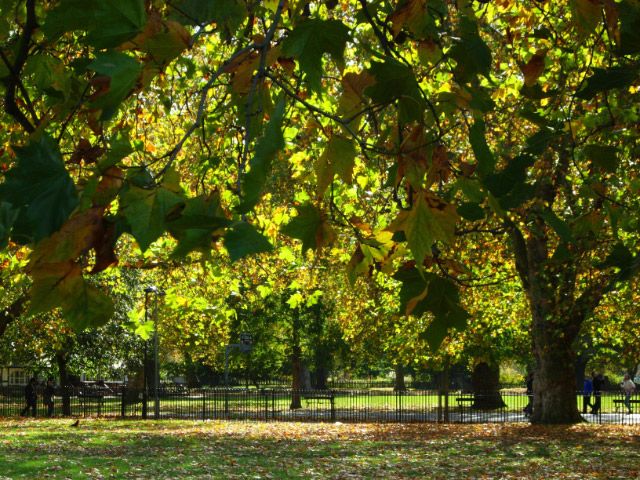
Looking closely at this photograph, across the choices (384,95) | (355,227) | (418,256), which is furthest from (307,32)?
(355,227)

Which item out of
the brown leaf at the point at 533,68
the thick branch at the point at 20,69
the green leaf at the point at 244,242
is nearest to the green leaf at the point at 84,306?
the green leaf at the point at 244,242

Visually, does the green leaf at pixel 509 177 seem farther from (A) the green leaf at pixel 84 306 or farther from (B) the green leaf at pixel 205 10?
(A) the green leaf at pixel 84 306

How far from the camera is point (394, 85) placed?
2197 mm

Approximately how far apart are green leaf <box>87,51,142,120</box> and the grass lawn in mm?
11461

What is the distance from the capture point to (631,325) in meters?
21.2

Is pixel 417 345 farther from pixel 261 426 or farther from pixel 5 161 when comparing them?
pixel 5 161

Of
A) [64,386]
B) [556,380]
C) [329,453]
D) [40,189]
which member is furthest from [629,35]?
[64,386]

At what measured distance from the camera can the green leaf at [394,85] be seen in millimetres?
2154

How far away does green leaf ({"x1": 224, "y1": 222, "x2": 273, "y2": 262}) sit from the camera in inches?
58.6

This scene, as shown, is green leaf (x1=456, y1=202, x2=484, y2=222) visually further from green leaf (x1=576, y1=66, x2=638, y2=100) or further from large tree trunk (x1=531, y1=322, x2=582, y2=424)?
large tree trunk (x1=531, y1=322, x2=582, y2=424)

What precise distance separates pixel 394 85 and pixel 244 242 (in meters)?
0.86

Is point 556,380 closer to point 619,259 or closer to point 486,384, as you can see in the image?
point 486,384

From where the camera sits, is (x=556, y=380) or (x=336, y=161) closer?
(x=336, y=161)

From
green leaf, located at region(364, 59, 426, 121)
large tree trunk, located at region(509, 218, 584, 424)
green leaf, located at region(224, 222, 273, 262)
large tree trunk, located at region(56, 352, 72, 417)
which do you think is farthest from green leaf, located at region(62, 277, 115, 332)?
large tree trunk, located at region(56, 352, 72, 417)
